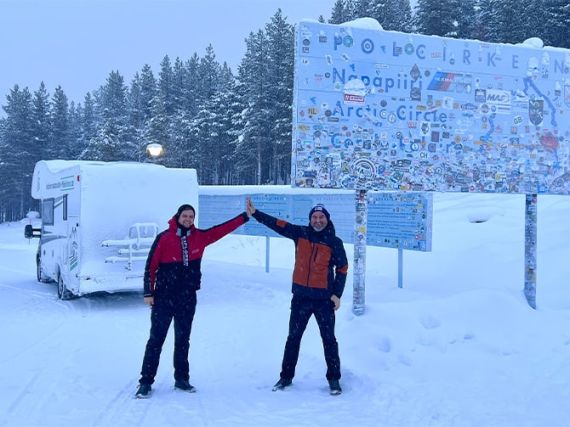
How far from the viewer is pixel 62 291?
11516mm

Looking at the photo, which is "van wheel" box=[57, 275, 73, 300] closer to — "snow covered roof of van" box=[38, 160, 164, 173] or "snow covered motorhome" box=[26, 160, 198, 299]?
"snow covered motorhome" box=[26, 160, 198, 299]

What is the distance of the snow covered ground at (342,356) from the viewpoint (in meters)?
4.89

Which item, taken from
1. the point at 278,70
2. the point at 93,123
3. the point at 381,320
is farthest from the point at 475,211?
the point at 93,123

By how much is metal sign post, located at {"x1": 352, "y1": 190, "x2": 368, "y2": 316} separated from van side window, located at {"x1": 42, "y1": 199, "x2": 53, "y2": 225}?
7789 mm

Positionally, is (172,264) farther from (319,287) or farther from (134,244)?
(134,244)

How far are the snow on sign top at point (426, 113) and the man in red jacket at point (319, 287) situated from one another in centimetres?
189

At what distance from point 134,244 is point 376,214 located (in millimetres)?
4681

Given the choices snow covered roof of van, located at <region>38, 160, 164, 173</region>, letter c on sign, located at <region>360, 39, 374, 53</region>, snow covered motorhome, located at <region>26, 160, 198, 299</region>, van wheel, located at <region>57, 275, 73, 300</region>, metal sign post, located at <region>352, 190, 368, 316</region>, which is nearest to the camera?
letter c on sign, located at <region>360, 39, 374, 53</region>

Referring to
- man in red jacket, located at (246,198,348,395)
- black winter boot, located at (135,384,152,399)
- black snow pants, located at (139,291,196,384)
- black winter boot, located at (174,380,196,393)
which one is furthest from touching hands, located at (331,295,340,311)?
black winter boot, located at (135,384,152,399)

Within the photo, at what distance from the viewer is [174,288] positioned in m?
5.49

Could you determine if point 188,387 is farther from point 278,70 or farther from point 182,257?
point 278,70

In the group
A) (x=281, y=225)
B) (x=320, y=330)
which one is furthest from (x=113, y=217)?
(x=320, y=330)

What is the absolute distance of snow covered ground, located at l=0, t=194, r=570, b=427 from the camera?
4895 mm

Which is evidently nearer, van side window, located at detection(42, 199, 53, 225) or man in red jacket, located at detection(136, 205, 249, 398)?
man in red jacket, located at detection(136, 205, 249, 398)
